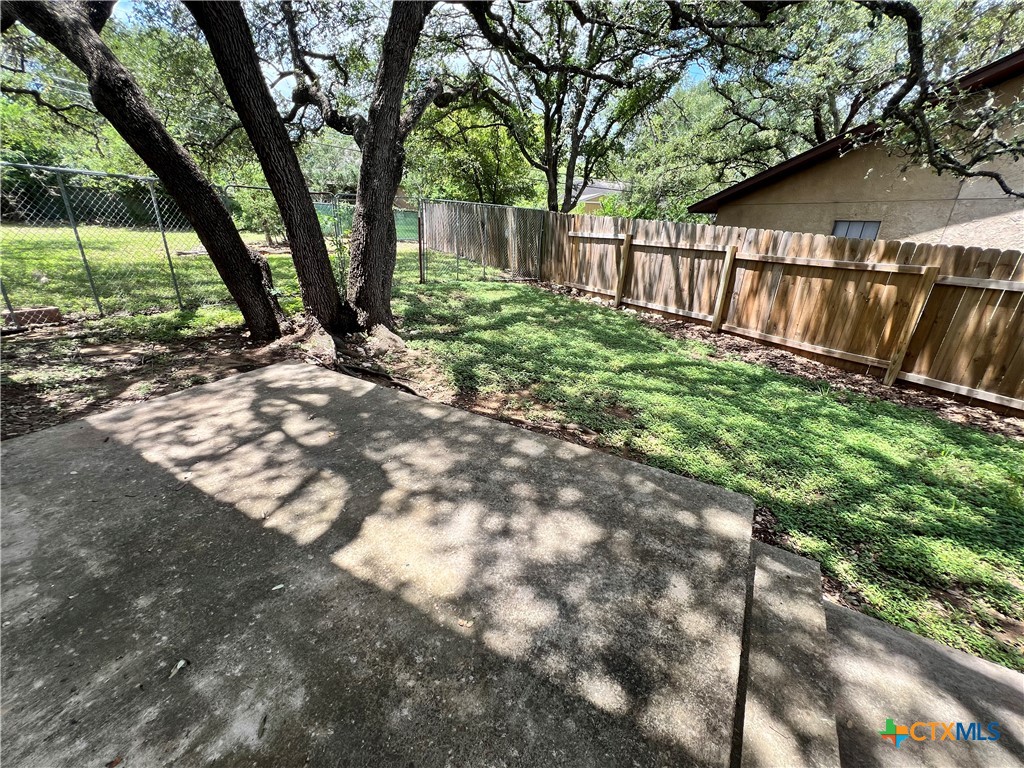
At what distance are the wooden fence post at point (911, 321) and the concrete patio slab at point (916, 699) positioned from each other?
421 cm

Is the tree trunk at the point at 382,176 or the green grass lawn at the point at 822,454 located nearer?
the green grass lawn at the point at 822,454

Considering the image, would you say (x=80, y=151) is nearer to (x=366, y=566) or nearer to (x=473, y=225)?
(x=473, y=225)

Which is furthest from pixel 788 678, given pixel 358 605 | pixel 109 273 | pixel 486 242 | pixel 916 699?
pixel 486 242

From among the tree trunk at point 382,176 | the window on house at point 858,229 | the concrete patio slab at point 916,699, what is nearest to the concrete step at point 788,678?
the concrete patio slab at point 916,699

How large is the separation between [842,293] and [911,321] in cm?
80

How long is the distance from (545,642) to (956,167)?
24.8 ft

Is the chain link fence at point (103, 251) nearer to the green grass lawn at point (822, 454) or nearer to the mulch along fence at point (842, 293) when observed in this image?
the green grass lawn at point (822, 454)

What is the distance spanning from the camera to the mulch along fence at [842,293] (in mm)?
4254

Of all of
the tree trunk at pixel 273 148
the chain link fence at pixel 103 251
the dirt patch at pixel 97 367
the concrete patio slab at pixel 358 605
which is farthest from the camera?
the chain link fence at pixel 103 251

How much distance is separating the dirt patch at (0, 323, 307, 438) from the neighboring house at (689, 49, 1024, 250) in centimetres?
937

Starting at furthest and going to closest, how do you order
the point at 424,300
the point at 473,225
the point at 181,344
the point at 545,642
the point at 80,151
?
the point at 473,225, the point at 80,151, the point at 424,300, the point at 181,344, the point at 545,642

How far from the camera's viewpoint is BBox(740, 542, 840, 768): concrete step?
1.15m

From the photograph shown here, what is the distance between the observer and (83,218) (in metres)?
7.85

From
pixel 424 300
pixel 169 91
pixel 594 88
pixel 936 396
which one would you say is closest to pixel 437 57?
pixel 594 88
